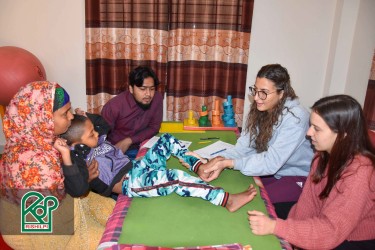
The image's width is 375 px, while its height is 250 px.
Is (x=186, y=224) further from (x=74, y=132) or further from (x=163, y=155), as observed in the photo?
(x=74, y=132)

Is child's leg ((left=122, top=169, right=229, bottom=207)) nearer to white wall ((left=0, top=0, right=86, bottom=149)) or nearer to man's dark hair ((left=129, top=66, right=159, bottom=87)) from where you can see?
man's dark hair ((left=129, top=66, right=159, bottom=87))

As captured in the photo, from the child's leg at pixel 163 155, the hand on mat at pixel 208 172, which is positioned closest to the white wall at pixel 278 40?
the child's leg at pixel 163 155

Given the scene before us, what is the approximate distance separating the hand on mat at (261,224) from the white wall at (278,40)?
242 cm

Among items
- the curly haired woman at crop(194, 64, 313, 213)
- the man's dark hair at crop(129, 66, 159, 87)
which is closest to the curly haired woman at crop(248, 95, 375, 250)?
the curly haired woman at crop(194, 64, 313, 213)

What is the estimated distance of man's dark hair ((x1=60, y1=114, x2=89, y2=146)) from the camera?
1.94 meters

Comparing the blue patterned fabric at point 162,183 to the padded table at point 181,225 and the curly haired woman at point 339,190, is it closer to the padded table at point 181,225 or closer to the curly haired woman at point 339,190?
the padded table at point 181,225

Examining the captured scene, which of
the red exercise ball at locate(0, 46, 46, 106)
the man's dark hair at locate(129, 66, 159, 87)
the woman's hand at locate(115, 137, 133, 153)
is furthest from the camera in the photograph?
the red exercise ball at locate(0, 46, 46, 106)

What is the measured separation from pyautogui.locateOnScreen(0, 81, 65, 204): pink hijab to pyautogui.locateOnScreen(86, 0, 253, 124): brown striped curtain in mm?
1841

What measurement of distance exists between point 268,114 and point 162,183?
84 cm

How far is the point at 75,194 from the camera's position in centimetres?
172

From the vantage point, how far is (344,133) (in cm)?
145

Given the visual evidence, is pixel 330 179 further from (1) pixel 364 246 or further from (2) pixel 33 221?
(2) pixel 33 221

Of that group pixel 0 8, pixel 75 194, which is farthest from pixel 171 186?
pixel 0 8

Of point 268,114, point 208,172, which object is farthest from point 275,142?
point 208,172
